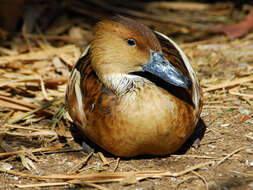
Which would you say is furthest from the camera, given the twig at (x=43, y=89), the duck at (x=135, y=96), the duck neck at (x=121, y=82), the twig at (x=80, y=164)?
the twig at (x=43, y=89)

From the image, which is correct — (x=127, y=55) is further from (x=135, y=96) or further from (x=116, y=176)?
(x=116, y=176)

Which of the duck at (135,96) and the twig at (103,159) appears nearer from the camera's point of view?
the duck at (135,96)

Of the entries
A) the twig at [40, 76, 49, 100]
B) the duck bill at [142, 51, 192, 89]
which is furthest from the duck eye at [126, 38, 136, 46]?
the twig at [40, 76, 49, 100]

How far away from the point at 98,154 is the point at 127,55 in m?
0.94

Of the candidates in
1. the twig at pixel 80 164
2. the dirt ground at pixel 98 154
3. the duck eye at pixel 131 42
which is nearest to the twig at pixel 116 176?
the dirt ground at pixel 98 154

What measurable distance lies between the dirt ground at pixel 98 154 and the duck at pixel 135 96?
0.80 ft

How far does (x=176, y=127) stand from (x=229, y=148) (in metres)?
0.61

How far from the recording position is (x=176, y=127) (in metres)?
3.26

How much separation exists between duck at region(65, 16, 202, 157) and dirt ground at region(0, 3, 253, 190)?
243 millimetres

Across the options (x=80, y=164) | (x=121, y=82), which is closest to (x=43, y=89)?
(x=80, y=164)

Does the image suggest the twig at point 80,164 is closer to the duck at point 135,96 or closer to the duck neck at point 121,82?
the duck at point 135,96

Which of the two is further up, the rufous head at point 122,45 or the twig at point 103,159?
the rufous head at point 122,45

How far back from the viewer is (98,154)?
3713 mm

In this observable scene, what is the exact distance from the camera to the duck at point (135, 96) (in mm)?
3199
